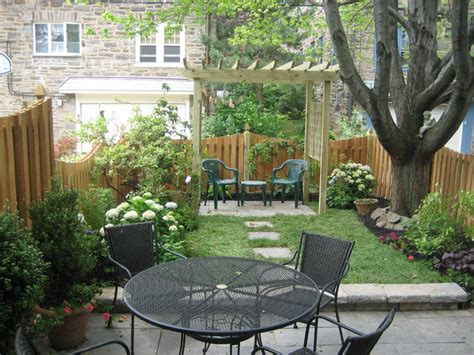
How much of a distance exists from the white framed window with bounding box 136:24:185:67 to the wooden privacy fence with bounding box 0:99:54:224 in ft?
34.0

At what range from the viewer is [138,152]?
279 inches

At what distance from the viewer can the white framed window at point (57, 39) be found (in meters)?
13.6

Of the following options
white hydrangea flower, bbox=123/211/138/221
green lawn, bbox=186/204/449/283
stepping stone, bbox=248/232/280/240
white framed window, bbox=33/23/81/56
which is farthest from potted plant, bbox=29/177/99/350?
white framed window, bbox=33/23/81/56

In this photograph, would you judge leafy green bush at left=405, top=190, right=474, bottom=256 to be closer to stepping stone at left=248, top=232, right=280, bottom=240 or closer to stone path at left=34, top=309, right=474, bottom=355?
stone path at left=34, top=309, right=474, bottom=355

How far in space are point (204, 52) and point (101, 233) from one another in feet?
35.1

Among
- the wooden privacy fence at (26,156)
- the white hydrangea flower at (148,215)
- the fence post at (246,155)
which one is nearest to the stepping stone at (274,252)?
the white hydrangea flower at (148,215)

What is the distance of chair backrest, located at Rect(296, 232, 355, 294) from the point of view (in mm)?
3346

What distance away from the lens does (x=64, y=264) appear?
3.13 metres

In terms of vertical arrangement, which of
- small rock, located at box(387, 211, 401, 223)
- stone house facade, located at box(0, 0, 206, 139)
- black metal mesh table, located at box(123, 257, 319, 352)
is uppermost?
stone house facade, located at box(0, 0, 206, 139)

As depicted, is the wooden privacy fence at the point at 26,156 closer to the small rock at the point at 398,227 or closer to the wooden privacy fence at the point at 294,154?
the wooden privacy fence at the point at 294,154

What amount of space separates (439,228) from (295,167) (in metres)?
3.52

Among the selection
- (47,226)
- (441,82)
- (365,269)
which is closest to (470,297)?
(365,269)

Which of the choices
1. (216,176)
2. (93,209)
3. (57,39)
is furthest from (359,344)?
(57,39)

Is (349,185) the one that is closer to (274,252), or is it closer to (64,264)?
(274,252)
